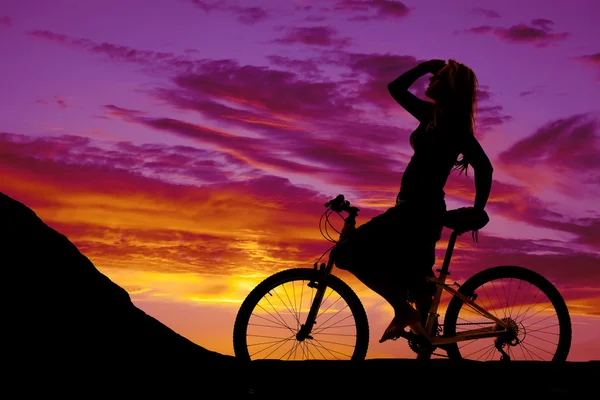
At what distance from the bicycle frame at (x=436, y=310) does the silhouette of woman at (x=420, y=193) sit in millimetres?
172

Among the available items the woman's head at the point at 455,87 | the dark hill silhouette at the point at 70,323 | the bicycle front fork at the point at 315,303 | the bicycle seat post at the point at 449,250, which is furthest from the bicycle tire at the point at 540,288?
the dark hill silhouette at the point at 70,323

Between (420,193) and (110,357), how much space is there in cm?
328

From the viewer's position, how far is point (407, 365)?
23.1 feet

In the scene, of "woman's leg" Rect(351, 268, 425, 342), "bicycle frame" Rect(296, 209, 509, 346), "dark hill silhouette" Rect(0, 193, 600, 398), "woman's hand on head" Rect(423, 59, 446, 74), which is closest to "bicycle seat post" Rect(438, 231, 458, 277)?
"bicycle frame" Rect(296, 209, 509, 346)

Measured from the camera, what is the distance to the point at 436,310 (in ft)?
23.9

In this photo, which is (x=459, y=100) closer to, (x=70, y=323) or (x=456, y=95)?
(x=456, y=95)

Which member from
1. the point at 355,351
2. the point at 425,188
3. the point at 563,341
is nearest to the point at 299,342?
the point at 355,351

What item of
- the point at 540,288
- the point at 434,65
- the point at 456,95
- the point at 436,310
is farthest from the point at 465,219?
the point at 434,65

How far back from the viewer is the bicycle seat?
7.06 metres

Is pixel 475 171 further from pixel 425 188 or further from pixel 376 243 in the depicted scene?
pixel 376 243

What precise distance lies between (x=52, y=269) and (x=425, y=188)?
3.57 metres

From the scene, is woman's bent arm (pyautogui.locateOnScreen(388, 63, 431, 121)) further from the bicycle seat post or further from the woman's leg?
the woman's leg

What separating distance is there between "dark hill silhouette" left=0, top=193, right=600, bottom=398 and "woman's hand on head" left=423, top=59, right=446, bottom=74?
9.78 feet

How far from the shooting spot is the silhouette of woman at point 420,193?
6.78m
